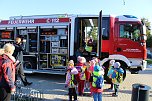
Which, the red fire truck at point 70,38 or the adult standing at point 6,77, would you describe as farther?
the red fire truck at point 70,38

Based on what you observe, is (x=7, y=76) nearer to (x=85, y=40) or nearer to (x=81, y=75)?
(x=81, y=75)

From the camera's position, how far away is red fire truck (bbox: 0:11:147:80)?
10.6m

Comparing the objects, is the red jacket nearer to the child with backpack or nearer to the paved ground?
the child with backpack

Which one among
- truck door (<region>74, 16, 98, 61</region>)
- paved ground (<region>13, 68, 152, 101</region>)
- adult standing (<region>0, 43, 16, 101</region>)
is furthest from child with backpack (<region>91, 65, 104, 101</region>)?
truck door (<region>74, 16, 98, 61</region>)

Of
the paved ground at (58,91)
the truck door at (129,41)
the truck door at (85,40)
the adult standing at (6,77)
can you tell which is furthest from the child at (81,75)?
the adult standing at (6,77)

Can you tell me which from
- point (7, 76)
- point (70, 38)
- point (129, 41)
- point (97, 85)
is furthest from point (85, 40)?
point (7, 76)

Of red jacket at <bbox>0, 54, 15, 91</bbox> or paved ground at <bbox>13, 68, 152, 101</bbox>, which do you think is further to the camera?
paved ground at <bbox>13, 68, 152, 101</bbox>

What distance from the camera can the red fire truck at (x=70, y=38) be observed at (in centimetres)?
1061

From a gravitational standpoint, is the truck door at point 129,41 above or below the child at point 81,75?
above

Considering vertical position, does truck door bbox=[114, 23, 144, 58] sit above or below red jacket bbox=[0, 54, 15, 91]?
above

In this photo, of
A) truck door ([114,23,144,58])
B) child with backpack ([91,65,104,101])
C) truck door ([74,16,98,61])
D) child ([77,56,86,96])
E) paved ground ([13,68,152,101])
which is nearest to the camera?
child with backpack ([91,65,104,101])

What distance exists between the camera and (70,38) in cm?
1090

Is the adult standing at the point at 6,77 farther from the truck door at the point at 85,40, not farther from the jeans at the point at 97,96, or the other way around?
the truck door at the point at 85,40

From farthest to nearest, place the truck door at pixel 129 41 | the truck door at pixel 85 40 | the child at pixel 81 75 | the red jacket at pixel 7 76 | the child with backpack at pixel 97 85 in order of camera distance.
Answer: the truck door at pixel 85 40
the truck door at pixel 129 41
the child at pixel 81 75
the child with backpack at pixel 97 85
the red jacket at pixel 7 76
